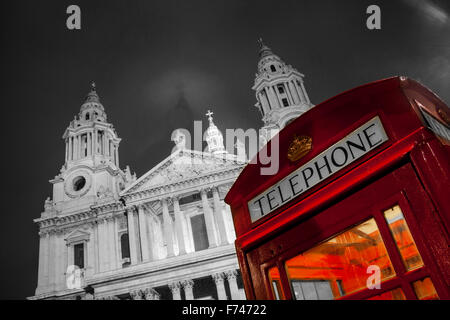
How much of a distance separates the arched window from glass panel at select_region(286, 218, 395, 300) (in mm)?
25871

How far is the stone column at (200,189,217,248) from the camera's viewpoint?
23.8m

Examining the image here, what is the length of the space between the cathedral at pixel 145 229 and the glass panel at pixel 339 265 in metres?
17.4

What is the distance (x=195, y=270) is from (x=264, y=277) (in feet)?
61.6

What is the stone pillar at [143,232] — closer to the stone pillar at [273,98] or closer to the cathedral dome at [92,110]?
the cathedral dome at [92,110]

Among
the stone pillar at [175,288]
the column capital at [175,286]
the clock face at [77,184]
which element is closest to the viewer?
the stone pillar at [175,288]

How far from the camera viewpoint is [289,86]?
3319 cm

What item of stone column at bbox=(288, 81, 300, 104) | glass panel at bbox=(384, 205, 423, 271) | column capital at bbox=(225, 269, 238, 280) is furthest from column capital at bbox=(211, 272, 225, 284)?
glass panel at bbox=(384, 205, 423, 271)

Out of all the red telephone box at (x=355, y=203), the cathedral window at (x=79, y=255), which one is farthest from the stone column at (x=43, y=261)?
the red telephone box at (x=355, y=203)

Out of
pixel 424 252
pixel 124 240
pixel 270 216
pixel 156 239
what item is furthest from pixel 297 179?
pixel 124 240

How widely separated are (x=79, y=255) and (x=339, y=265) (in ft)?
91.9

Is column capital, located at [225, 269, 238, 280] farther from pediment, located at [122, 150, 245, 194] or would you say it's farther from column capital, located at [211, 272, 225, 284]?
pediment, located at [122, 150, 245, 194]

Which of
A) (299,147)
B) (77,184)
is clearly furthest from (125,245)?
(299,147)

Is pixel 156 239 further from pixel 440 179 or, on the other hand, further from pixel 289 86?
pixel 440 179

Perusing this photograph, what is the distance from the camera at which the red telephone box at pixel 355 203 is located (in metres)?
1.96
